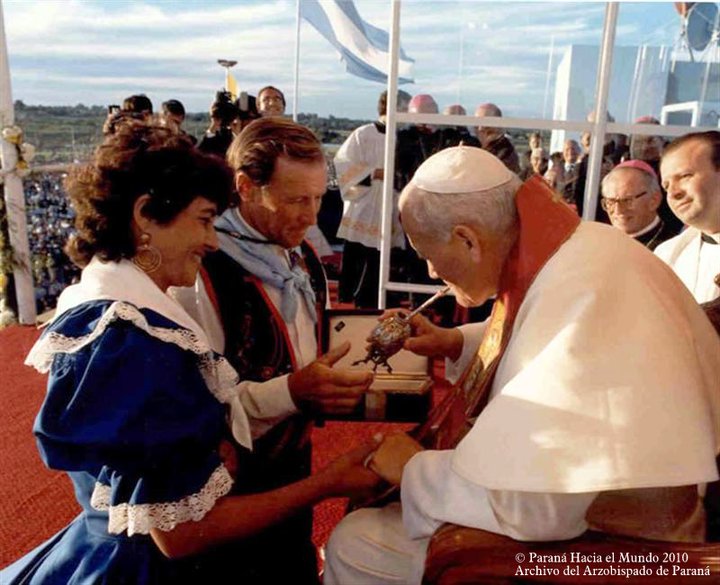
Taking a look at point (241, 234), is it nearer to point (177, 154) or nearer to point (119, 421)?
point (177, 154)

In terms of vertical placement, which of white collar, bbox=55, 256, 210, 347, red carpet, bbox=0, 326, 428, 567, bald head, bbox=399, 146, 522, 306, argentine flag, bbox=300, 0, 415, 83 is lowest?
red carpet, bbox=0, 326, 428, 567

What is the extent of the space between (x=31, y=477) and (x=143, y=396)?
2.66m

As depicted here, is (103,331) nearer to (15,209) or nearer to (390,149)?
(390,149)

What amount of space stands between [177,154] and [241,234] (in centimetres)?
43

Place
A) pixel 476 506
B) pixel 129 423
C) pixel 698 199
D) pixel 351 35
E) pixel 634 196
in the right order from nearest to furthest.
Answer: pixel 129 423 → pixel 476 506 → pixel 698 199 → pixel 634 196 → pixel 351 35

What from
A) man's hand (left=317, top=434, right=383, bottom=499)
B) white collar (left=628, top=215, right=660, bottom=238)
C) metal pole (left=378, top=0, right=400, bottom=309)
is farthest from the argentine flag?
man's hand (left=317, top=434, right=383, bottom=499)

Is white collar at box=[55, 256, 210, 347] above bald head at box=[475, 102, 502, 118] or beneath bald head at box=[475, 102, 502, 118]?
beneath

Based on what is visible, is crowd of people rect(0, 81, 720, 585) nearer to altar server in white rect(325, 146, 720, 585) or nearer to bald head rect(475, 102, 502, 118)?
altar server in white rect(325, 146, 720, 585)

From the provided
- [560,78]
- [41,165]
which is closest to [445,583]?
[560,78]

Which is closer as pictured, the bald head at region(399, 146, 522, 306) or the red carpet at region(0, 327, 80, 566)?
the bald head at region(399, 146, 522, 306)

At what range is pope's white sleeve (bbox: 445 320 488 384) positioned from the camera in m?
2.32

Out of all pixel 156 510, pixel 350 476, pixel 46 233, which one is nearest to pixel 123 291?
pixel 156 510

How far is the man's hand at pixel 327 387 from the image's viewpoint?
70.9 inches

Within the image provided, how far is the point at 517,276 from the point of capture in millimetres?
1653
